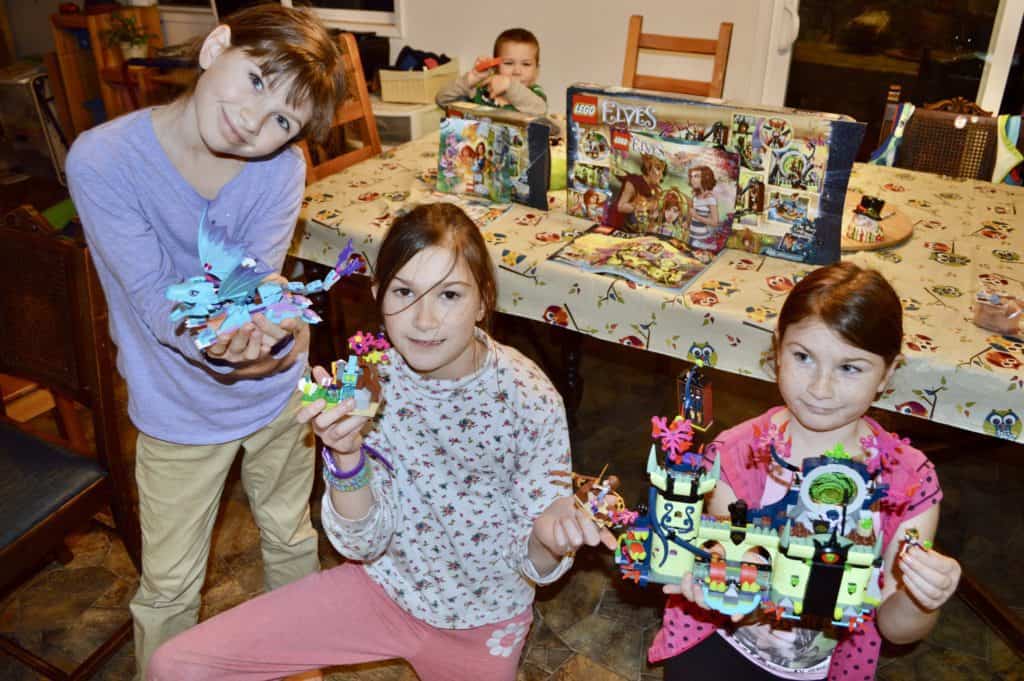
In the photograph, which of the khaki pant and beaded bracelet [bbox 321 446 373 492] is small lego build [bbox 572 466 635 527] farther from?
the khaki pant

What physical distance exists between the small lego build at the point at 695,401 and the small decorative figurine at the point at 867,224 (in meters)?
1.10

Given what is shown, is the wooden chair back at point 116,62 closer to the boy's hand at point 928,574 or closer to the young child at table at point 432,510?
the young child at table at point 432,510

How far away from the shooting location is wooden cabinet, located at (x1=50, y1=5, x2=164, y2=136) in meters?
4.49

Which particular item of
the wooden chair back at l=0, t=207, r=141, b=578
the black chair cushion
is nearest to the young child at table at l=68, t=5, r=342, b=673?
the wooden chair back at l=0, t=207, r=141, b=578

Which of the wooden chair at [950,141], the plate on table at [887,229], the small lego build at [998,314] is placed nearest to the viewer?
the small lego build at [998,314]

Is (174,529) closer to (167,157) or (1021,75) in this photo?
(167,157)

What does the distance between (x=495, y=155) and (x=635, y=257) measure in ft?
1.68

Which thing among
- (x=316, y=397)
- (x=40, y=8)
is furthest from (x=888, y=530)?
(x=40, y=8)

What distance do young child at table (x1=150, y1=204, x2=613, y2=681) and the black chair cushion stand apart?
20.6 inches

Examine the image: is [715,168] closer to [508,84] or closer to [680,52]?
[508,84]

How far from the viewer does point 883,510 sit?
1216 mm

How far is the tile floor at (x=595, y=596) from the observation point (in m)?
1.88

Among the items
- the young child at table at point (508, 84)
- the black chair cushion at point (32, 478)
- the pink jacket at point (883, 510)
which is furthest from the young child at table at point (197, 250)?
the young child at table at point (508, 84)

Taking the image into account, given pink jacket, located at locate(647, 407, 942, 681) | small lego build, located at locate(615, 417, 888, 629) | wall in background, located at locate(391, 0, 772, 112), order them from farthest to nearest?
wall in background, located at locate(391, 0, 772, 112)
pink jacket, located at locate(647, 407, 942, 681)
small lego build, located at locate(615, 417, 888, 629)
